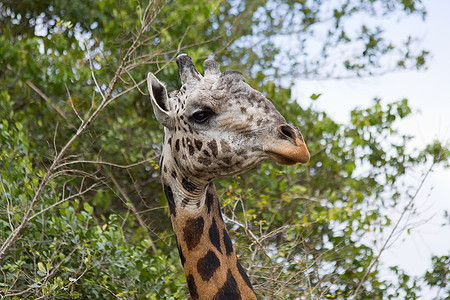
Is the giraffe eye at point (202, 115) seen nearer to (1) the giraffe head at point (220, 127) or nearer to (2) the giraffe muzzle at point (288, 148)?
(1) the giraffe head at point (220, 127)

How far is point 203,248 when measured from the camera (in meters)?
3.65

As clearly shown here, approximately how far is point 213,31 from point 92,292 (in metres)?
4.37

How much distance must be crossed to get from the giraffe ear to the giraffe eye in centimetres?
19

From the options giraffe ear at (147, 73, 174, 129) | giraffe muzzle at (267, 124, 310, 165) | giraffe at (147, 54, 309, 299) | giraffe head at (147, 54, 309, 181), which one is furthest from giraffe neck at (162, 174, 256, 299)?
giraffe muzzle at (267, 124, 310, 165)

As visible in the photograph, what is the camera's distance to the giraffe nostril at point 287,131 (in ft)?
10.8

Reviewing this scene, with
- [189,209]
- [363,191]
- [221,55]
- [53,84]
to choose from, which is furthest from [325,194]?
[189,209]

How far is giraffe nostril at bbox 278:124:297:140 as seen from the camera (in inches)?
129

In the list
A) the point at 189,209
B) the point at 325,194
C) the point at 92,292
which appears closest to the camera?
the point at 189,209

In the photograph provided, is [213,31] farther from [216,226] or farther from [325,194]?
[216,226]

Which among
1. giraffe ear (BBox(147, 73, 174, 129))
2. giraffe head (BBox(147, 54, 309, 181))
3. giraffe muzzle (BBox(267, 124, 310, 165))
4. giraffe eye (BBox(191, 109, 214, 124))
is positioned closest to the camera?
giraffe muzzle (BBox(267, 124, 310, 165))

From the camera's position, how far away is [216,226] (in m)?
3.79

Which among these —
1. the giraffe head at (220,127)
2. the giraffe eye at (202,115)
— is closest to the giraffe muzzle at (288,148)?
the giraffe head at (220,127)

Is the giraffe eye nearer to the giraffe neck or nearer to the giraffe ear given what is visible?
the giraffe ear

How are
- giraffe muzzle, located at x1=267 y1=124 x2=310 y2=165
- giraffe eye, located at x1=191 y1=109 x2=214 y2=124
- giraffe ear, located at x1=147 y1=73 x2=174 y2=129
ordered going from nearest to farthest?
giraffe muzzle, located at x1=267 y1=124 x2=310 y2=165
giraffe eye, located at x1=191 y1=109 x2=214 y2=124
giraffe ear, located at x1=147 y1=73 x2=174 y2=129
